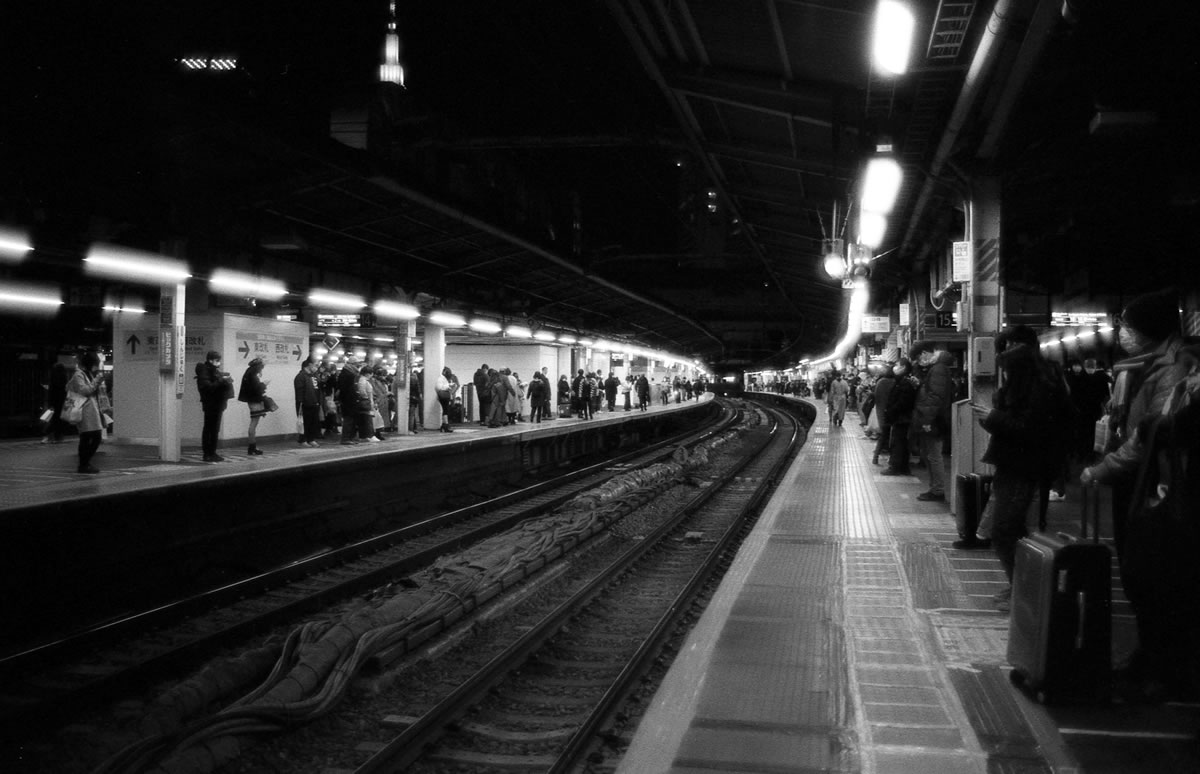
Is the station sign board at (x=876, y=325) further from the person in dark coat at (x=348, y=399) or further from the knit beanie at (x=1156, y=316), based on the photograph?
the knit beanie at (x=1156, y=316)

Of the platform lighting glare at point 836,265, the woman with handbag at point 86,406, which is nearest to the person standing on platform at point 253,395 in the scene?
the woman with handbag at point 86,406

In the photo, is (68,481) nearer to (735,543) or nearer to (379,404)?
(735,543)

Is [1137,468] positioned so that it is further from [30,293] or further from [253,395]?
[30,293]

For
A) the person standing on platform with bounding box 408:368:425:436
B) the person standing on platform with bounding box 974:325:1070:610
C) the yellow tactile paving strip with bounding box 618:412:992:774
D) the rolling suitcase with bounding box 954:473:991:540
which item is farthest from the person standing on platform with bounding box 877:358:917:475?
the person standing on platform with bounding box 408:368:425:436

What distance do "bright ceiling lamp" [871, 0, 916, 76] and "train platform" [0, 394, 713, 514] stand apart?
7429 mm

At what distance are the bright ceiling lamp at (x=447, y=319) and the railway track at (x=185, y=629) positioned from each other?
816cm

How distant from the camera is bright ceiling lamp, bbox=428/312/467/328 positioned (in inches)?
753

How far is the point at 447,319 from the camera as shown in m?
19.6

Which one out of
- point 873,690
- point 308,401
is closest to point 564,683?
point 873,690

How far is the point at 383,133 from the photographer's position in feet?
67.3

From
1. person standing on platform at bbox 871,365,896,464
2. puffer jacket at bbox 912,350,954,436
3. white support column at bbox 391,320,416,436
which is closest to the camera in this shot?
puffer jacket at bbox 912,350,954,436

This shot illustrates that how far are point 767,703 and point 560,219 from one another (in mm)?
29405

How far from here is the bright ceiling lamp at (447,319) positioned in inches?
753

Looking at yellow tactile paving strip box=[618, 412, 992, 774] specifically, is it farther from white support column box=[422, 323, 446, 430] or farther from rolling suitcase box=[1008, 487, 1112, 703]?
white support column box=[422, 323, 446, 430]
